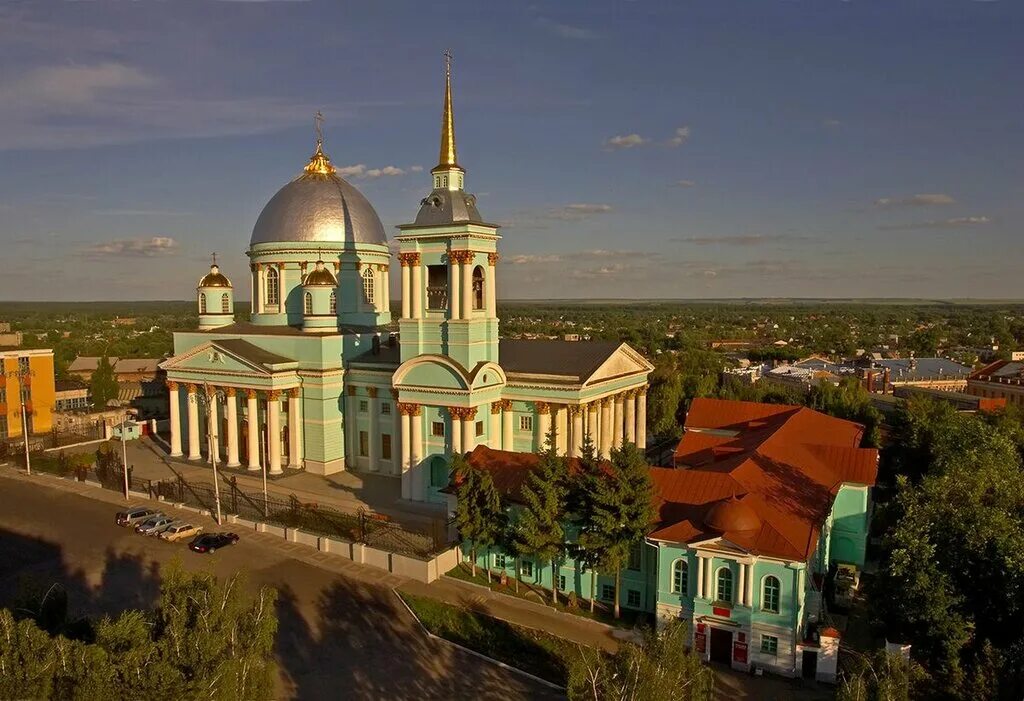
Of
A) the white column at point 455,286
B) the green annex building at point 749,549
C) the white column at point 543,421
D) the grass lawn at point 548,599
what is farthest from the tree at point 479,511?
the white column at point 543,421

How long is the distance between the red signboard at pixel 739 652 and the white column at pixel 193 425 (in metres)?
29.2

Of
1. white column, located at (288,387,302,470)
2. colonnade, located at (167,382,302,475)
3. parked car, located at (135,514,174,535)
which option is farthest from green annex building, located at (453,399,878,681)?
colonnade, located at (167,382,302,475)

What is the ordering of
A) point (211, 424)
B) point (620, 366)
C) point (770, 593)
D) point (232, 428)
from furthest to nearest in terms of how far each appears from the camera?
point (232, 428) → point (620, 366) → point (211, 424) → point (770, 593)

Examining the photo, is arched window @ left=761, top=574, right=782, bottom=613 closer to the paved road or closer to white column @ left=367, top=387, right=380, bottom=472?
the paved road

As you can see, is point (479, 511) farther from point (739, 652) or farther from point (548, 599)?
point (739, 652)

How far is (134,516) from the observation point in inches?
1134

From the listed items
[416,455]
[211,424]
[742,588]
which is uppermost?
[211,424]

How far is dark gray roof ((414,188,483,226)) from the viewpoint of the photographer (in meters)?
30.8

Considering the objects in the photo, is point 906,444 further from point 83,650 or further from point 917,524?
point 83,650

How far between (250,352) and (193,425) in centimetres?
574

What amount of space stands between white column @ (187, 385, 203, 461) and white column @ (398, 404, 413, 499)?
1313 cm

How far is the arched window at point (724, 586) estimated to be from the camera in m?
19.3

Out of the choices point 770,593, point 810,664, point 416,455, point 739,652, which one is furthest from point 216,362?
point 810,664

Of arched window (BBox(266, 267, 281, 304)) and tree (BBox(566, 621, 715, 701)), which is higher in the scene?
arched window (BBox(266, 267, 281, 304))
